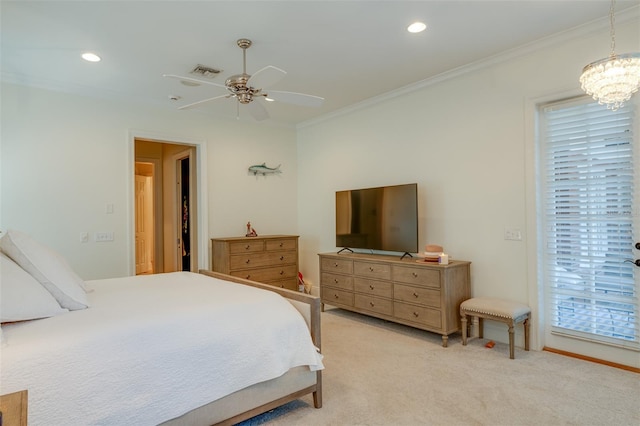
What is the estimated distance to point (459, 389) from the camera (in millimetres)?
2605

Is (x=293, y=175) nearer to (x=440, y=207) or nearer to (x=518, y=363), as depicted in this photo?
(x=440, y=207)

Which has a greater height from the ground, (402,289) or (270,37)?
(270,37)

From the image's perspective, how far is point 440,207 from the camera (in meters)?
4.09

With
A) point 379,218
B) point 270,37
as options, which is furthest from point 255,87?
point 379,218

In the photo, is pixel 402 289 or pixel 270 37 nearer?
pixel 270 37

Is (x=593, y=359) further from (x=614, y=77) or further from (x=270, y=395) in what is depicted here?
(x=270, y=395)

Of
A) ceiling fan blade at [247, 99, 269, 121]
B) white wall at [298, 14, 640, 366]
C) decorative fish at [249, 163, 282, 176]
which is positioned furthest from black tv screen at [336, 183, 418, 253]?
ceiling fan blade at [247, 99, 269, 121]

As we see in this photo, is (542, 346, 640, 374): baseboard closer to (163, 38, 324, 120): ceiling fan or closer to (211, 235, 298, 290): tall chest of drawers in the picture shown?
(163, 38, 324, 120): ceiling fan

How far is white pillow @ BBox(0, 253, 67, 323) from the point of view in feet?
5.67

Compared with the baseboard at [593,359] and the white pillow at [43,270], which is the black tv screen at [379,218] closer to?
the baseboard at [593,359]

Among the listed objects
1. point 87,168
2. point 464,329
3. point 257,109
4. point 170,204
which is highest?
point 257,109

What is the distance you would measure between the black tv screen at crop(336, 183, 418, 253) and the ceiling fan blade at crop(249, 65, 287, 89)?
→ 78.5 inches

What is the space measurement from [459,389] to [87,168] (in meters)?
4.39

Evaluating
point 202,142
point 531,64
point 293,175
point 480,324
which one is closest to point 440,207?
point 480,324
